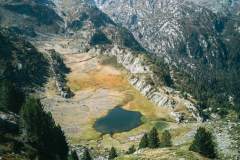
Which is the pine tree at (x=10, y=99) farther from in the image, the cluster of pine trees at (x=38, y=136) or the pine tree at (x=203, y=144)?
the pine tree at (x=203, y=144)

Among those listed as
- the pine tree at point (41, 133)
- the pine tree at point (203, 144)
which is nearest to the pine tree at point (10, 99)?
the pine tree at point (41, 133)

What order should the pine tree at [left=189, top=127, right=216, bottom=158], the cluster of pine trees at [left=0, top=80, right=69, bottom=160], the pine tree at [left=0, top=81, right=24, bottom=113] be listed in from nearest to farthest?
the cluster of pine trees at [left=0, top=80, right=69, bottom=160], the pine tree at [left=189, top=127, right=216, bottom=158], the pine tree at [left=0, top=81, right=24, bottom=113]

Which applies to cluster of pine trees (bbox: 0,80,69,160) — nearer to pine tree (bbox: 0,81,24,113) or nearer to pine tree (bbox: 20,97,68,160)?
pine tree (bbox: 20,97,68,160)

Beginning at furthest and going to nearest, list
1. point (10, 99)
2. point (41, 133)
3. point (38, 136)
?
point (10, 99) → point (41, 133) → point (38, 136)

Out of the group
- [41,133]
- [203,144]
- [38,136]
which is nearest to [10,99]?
[41,133]

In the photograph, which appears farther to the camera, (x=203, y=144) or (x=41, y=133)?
(x=203, y=144)

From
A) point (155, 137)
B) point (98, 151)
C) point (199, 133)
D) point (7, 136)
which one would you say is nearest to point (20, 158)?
point (7, 136)

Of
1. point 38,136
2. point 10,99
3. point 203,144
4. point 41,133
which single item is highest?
point 203,144

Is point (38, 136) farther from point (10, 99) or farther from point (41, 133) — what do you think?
point (10, 99)

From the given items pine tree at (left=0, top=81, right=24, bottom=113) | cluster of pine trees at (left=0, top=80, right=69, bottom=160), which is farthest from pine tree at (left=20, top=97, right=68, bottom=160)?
pine tree at (left=0, top=81, right=24, bottom=113)
